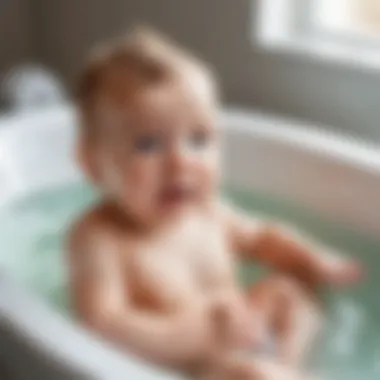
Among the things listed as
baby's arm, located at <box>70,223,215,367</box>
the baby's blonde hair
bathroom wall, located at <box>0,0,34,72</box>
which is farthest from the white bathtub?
bathroom wall, located at <box>0,0,34,72</box>

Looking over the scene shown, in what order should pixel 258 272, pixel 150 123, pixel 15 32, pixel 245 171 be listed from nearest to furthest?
pixel 150 123 → pixel 258 272 → pixel 245 171 → pixel 15 32

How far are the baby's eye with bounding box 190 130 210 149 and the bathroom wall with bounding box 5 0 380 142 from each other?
726 mm

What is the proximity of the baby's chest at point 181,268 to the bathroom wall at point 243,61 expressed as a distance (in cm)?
70

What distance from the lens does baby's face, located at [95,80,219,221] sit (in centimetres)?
86

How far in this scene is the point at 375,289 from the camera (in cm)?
110

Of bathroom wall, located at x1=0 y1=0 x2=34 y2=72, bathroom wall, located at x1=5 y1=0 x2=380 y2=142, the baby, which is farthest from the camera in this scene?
bathroom wall, located at x1=0 y1=0 x2=34 y2=72

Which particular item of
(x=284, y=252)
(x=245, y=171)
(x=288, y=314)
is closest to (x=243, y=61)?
(x=245, y=171)

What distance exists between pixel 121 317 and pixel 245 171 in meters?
0.61

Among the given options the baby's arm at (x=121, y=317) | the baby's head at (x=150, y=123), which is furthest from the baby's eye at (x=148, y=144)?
the baby's arm at (x=121, y=317)

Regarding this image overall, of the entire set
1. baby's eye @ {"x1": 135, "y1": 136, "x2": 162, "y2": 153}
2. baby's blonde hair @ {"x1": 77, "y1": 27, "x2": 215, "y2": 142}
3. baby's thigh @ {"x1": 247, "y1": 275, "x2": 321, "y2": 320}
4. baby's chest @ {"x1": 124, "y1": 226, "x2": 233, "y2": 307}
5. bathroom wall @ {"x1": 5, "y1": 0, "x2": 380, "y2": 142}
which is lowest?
bathroom wall @ {"x1": 5, "y1": 0, "x2": 380, "y2": 142}

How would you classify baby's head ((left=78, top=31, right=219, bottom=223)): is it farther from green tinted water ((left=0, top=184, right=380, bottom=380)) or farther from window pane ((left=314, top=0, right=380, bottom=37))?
window pane ((left=314, top=0, right=380, bottom=37))

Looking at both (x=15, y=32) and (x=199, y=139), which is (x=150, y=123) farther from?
(x=15, y=32)

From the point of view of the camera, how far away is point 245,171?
1442 mm

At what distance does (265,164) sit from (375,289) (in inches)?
17.2
